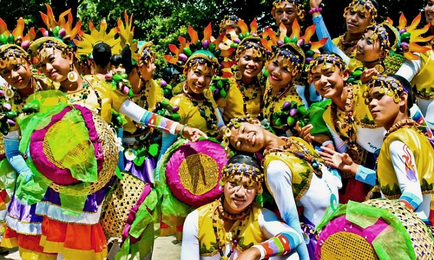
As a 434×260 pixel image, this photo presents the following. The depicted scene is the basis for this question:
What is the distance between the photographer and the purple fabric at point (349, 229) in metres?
2.34

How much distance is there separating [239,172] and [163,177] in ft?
2.64

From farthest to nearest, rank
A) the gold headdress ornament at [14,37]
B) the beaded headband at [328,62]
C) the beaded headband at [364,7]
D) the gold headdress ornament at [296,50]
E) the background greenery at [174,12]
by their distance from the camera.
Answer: the background greenery at [174,12] < the beaded headband at [364,7] < the gold headdress ornament at [14,37] < the gold headdress ornament at [296,50] < the beaded headband at [328,62]

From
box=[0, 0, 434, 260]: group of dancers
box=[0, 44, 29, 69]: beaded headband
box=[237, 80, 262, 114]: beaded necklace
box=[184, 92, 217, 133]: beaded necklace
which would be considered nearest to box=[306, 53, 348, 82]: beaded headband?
box=[0, 0, 434, 260]: group of dancers

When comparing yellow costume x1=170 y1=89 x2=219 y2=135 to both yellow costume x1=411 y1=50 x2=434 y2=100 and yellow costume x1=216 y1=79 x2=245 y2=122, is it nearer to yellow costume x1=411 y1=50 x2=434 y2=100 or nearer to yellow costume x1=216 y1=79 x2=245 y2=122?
yellow costume x1=216 y1=79 x2=245 y2=122

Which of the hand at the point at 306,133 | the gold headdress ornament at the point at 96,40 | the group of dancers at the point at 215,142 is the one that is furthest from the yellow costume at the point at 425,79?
the gold headdress ornament at the point at 96,40

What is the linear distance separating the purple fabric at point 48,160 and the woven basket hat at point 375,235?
1.76m

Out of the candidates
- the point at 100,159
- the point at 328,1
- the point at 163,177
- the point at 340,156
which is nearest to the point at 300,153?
the point at 340,156

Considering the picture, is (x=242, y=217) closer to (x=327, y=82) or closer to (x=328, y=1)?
(x=327, y=82)

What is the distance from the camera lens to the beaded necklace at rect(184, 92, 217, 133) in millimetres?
4602

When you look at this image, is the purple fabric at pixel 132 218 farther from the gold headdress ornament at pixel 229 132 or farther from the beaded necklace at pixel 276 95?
the beaded necklace at pixel 276 95

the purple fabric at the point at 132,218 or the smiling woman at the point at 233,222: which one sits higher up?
the smiling woman at the point at 233,222

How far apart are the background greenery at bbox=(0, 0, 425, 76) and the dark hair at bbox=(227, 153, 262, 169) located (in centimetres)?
646

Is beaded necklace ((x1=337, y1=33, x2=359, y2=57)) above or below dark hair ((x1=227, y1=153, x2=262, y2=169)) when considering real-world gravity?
above

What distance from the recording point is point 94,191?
12.5 ft
